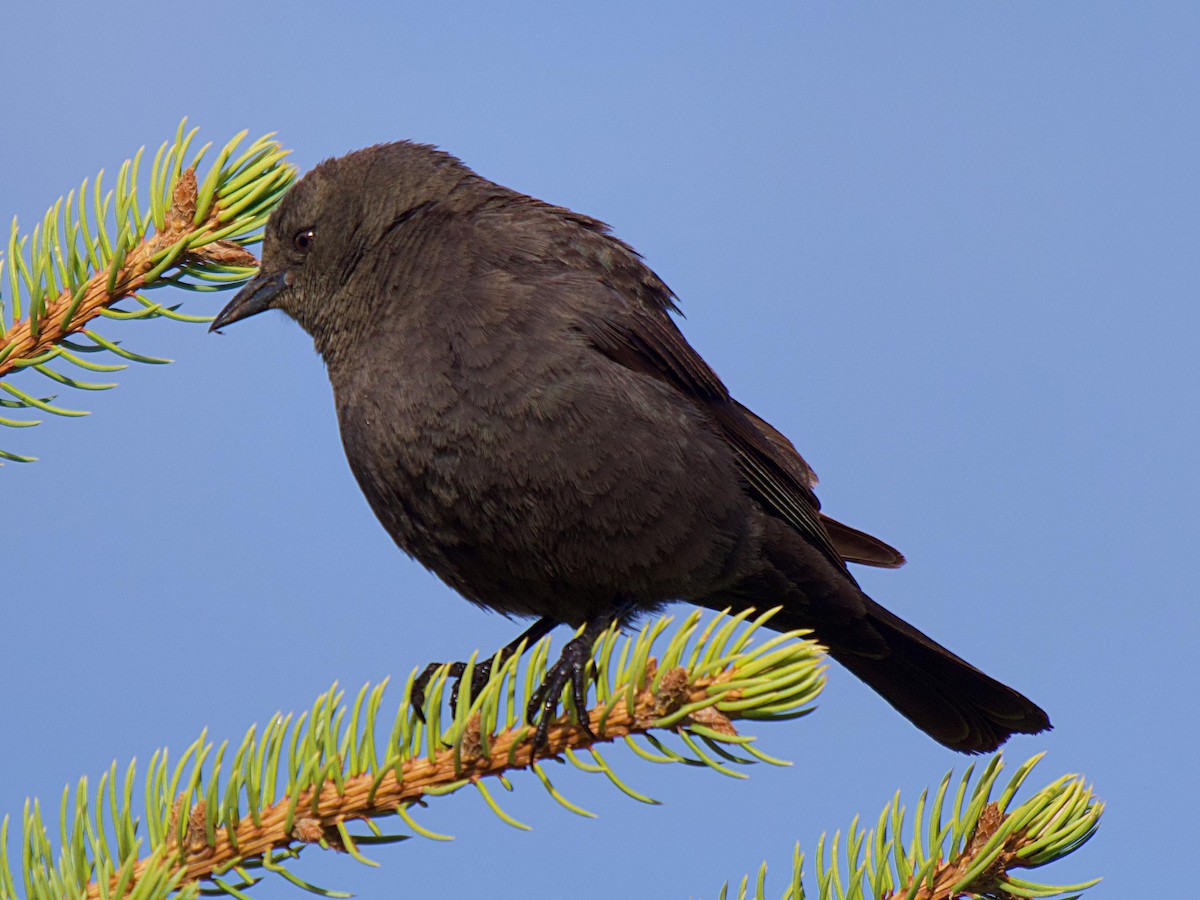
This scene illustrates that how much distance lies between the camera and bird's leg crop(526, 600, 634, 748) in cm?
230

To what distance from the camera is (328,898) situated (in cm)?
196

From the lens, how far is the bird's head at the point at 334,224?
4.16 metres

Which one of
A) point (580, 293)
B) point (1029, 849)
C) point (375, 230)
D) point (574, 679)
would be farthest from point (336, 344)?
point (1029, 849)

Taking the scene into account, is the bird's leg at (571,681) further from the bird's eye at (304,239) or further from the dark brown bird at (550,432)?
the bird's eye at (304,239)

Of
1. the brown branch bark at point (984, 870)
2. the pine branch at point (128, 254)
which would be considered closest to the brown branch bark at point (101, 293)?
the pine branch at point (128, 254)

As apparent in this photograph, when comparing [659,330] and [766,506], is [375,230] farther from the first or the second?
[766,506]

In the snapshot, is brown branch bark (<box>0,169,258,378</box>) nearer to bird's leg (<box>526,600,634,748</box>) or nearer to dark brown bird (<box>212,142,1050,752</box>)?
dark brown bird (<box>212,142,1050,752</box>)

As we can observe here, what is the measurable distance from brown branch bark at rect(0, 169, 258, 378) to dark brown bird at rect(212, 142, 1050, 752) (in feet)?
2.86

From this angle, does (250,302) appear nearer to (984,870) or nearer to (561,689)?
(561,689)

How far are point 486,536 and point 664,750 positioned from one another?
149cm

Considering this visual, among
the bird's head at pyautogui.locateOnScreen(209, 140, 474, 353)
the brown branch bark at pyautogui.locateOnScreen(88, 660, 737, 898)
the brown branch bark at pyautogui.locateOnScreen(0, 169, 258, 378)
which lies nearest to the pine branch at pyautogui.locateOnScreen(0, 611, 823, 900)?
the brown branch bark at pyautogui.locateOnScreen(88, 660, 737, 898)

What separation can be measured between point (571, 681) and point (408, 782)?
0.38 meters

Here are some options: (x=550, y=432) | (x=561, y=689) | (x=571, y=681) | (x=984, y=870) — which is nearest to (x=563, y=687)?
(x=561, y=689)

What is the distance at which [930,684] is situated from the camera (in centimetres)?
423
